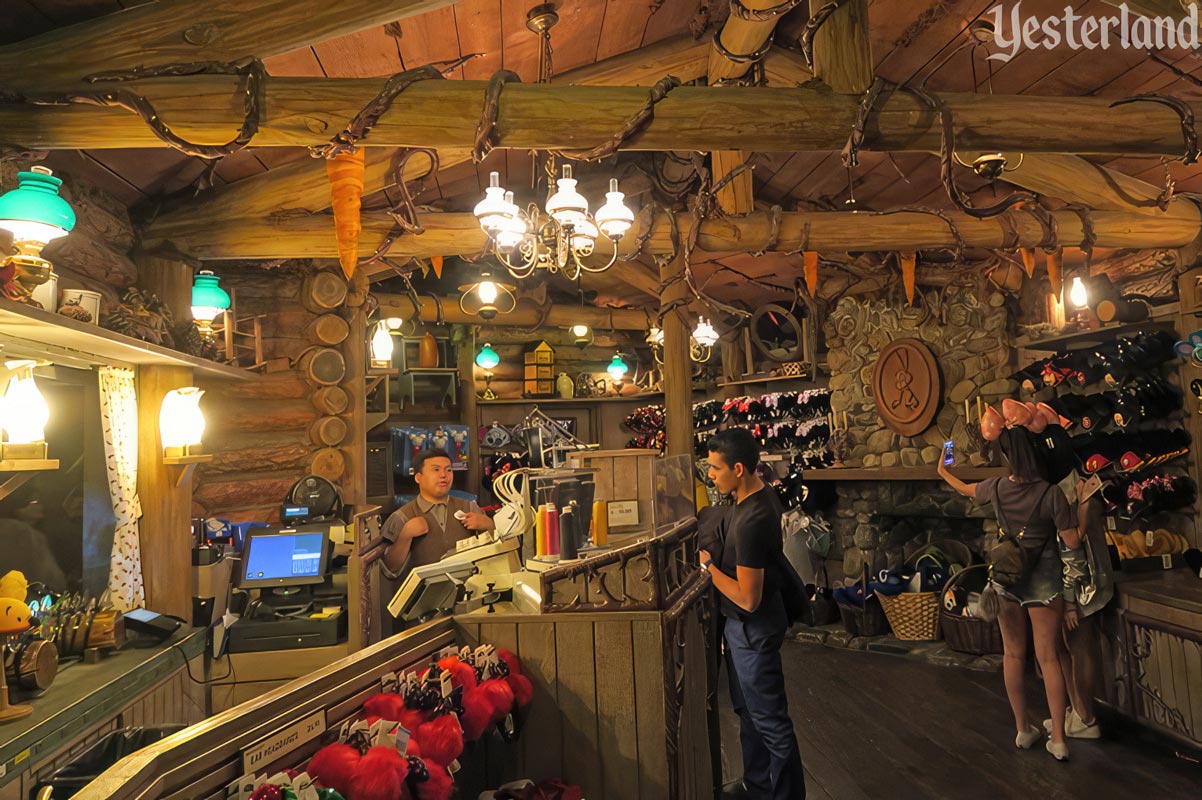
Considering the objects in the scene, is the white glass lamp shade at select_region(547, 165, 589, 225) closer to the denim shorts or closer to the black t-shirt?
the black t-shirt

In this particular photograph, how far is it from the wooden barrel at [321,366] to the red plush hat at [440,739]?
13.8 feet

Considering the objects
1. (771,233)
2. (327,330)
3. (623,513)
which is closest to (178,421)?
(327,330)

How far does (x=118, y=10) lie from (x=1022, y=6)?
458cm

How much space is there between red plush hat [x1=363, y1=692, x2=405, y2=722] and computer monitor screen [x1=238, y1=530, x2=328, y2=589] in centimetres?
240

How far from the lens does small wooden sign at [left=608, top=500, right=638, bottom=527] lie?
Answer: 380 cm

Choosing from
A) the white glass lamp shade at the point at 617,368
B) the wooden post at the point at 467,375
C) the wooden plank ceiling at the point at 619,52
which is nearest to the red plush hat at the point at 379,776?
the wooden plank ceiling at the point at 619,52

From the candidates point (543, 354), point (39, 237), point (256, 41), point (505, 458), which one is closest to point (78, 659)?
point (39, 237)

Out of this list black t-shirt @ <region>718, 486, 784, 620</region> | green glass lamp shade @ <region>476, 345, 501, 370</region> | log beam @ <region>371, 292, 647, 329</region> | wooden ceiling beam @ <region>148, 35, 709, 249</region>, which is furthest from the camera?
green glass lamp shade @ <region>476, 345, 501, 370</region>

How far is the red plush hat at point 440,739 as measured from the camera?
192 cm

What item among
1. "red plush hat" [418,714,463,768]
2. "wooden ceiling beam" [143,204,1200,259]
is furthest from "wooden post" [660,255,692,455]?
"red plush hat" [418,714,463,768]

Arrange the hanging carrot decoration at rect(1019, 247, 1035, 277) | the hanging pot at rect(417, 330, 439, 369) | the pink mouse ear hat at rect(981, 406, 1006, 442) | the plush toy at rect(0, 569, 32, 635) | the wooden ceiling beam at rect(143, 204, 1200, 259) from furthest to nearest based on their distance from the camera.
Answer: the hanging pot at rect(417, 330, 439, 369) → the hanging carrot decoration at rect(1019, 247, 1035, 277) → the wooden ceiling beam at rect(143, 204, 1200, 259) → the pink mouse ear hat at rect(981, 406, 1006, 442) → the plush toy at rect(0, 569, 32, 635)

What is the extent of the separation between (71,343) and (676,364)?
4097 millimetres

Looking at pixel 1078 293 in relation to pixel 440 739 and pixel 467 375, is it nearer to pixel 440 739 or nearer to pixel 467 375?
pixel 440 739

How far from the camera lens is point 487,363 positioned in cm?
909
